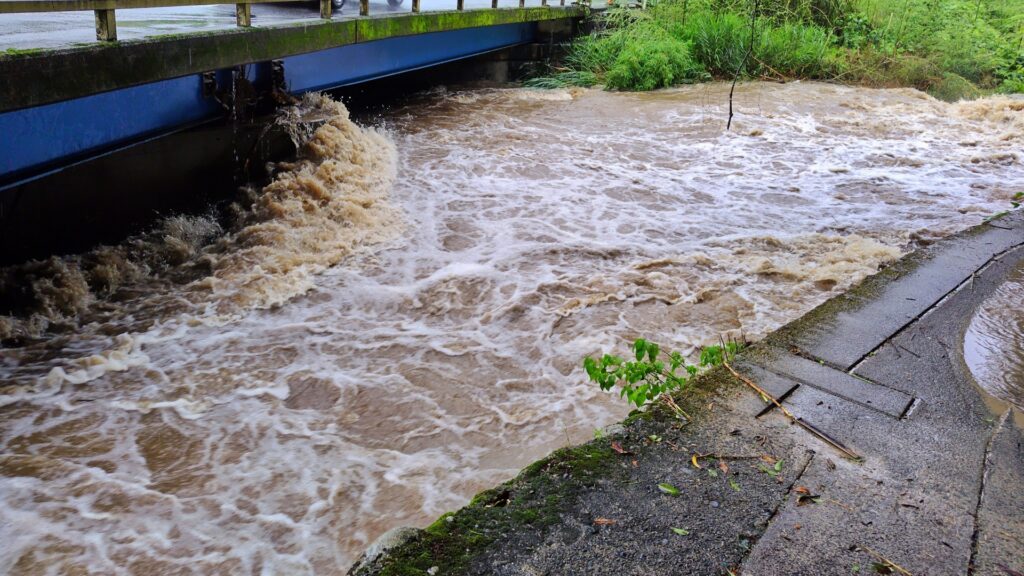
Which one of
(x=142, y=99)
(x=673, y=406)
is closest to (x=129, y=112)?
(x=142, y=99)

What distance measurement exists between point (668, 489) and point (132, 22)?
6.14m

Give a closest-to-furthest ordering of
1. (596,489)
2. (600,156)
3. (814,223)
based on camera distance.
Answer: (596,489), (814,223), (600,156)

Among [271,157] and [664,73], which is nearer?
[271,157]

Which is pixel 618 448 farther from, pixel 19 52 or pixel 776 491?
pixel 19 52

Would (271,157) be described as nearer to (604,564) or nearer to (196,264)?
(196,264)

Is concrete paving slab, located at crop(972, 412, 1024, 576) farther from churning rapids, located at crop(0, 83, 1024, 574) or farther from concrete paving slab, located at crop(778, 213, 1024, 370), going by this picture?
churning rapids, located at crop(0, 83, 1024, 574)

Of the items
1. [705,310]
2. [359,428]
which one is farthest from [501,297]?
[359,428]

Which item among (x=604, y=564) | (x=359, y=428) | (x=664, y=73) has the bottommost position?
→ (x=359, y=428)

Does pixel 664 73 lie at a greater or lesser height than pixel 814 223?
greater

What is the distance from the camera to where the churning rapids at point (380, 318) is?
3.28m

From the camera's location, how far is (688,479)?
250 cm

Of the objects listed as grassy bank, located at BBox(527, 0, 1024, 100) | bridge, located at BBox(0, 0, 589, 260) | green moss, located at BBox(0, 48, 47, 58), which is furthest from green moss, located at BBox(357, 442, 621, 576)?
grassy bank, located at BBox(527, 0, 1024, 100)

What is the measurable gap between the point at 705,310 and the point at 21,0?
4778 millimetres

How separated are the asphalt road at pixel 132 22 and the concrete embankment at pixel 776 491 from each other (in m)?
4.41
